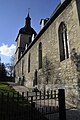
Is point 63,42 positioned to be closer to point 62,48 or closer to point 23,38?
point 62,48

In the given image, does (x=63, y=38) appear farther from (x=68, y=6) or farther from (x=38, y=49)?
(x=38, y=49)

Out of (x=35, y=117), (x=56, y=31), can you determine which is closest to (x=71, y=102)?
(x=35, y=117)

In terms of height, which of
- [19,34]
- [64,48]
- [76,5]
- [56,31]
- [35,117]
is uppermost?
[19,34]

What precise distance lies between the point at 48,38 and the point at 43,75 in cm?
327

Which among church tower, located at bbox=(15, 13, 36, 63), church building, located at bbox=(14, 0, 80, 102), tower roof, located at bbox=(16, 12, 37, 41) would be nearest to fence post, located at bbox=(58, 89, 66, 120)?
church building, located at bbox=(14, 0, 80, 102)

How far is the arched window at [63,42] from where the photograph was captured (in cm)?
972

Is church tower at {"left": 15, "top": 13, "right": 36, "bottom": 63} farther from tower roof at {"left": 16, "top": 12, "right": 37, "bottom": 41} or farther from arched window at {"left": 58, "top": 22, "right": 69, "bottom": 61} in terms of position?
arched window at {"left": 58, "top": 22, "right": 69, "bottom": 61}

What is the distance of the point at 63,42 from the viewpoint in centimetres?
1011

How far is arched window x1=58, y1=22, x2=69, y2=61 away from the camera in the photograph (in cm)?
972

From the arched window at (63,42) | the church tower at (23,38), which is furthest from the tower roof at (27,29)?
the arched window at (63,42)

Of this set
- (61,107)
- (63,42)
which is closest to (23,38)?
(63,42)

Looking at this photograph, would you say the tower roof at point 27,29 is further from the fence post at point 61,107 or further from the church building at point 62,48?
the fence post at point 61,107

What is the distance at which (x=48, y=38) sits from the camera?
1233cm

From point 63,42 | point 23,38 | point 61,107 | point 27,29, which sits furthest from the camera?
point 27,29
